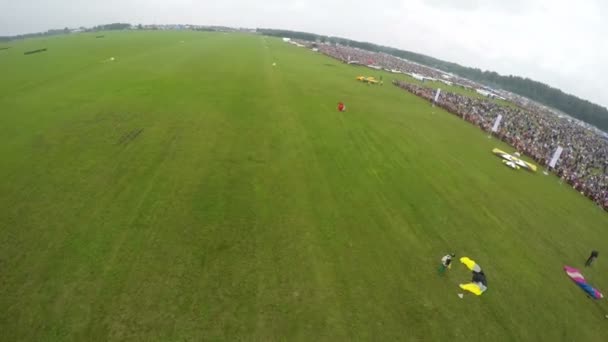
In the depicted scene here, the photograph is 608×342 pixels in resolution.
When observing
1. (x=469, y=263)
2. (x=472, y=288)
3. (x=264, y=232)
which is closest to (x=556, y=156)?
(x=469, y=263)

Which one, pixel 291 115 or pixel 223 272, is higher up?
pixel 291 115

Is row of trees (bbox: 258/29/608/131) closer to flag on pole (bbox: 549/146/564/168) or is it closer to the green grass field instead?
flag on pole (bbox: 549/146/564/168)

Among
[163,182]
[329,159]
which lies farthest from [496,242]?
[163,182]

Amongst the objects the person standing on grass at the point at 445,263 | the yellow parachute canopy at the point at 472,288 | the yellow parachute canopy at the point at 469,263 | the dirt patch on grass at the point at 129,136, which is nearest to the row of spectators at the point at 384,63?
the dirt patch on grass at the point at 129,136

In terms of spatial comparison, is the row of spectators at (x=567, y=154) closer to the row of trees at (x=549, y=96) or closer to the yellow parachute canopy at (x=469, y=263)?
the yellow parachute canopy at (x=469, y=263)

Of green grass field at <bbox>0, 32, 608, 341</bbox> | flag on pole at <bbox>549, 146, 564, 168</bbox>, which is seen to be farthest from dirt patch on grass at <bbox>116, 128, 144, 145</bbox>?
flag on pole at <bbox>549, 146, 564, 168</bbox>

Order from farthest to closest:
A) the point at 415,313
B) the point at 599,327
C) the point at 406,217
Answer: the point at 406,217
the point at 599,327
the point at 415,313

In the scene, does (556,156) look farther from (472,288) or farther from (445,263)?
Answer: (445,263)

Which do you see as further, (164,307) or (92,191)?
(92,191)

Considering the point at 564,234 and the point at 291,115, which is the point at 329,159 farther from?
the point at 564,234
